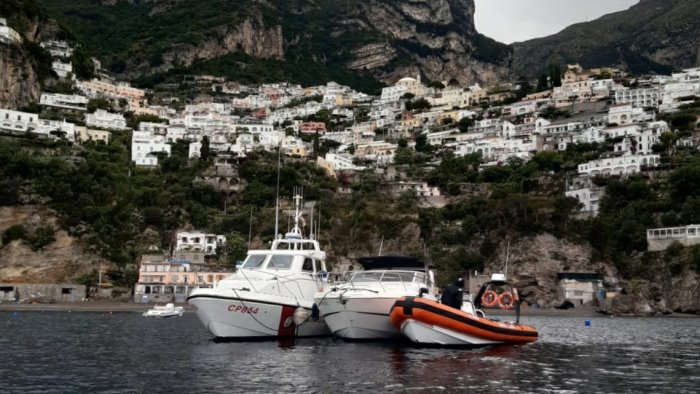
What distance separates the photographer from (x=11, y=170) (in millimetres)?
89125

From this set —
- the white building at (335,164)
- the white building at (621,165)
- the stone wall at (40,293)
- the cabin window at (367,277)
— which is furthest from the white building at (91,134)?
the cabin window at (367,277)

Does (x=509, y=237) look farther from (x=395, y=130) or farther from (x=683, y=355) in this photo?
(x=395, y=130)

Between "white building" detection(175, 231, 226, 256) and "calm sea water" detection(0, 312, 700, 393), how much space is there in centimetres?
5078

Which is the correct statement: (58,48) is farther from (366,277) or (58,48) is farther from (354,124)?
(366,277)

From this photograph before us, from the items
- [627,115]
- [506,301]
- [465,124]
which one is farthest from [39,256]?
[627,115]

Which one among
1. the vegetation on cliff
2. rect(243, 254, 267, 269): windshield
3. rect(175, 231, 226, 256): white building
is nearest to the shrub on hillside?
the vegetation on cliff

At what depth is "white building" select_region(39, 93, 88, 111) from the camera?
131m

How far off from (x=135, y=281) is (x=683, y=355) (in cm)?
6000

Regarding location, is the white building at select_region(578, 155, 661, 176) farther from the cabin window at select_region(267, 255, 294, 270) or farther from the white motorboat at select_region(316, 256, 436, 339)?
the cabin window at select_region(267, 255, 294, 270)

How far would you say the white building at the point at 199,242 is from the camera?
90.3m

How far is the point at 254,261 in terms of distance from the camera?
114 ft

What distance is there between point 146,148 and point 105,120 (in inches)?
702

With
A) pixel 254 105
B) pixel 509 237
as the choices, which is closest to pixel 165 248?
pixel 509 237

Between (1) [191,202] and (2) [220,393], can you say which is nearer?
(2) [220,393]
